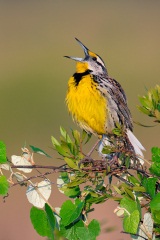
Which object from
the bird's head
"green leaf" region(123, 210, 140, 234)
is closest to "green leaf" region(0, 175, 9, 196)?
"green leaf" region(123, 210, 140, 234)

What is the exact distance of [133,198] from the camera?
1627 millimetres

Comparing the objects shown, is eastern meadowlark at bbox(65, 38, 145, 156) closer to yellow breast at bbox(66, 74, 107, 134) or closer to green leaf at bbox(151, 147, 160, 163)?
yellow breast at bbox(66, 74, 107, 134)

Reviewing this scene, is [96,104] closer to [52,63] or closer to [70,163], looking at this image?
[70,163]

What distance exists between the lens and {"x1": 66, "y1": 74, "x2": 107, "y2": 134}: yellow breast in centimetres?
296

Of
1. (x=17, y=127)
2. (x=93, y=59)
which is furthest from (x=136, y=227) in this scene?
(x=17, y=127)

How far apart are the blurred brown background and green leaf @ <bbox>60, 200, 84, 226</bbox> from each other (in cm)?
232

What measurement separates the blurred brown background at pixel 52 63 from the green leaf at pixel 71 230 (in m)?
2.29

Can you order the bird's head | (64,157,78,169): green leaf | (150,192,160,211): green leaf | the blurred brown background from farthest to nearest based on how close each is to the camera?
the blurred brown background < the bird's head < (64,157,78,169): green leaf < (150,192,160,211): green leaf

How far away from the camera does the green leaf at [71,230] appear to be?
166cm

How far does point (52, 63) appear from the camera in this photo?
10289mm

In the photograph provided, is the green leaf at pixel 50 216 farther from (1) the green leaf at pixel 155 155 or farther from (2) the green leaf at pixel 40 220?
(1) the green leaf at pixel 155 155

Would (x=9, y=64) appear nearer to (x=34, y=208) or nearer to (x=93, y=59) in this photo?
(x=93, y=59)

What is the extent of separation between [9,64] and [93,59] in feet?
22.8

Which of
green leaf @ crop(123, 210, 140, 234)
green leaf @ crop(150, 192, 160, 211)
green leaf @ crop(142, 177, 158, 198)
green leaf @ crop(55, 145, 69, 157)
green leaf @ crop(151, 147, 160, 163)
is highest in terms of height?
green leaf @ crop(55, 145, 69, 157)
